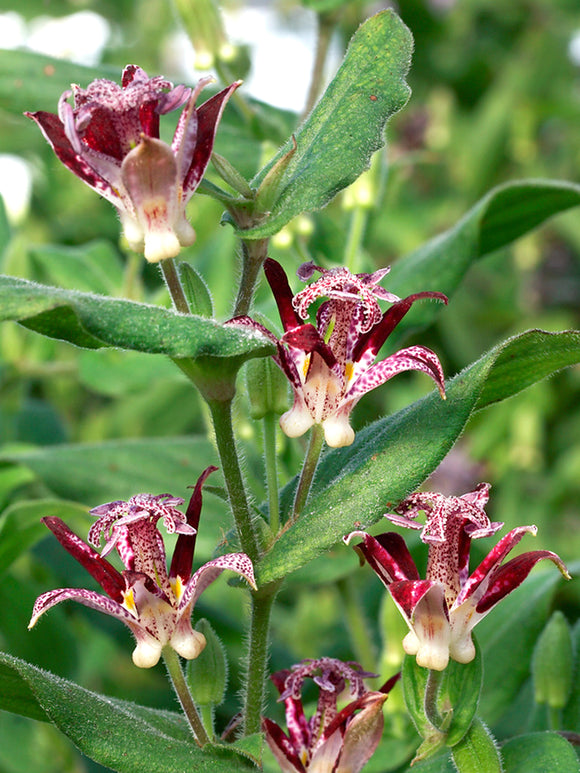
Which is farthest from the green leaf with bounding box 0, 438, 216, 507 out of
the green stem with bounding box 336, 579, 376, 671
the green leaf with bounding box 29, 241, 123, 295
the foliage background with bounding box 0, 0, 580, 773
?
the green leaf with bounding box 29, 241, 123, 295

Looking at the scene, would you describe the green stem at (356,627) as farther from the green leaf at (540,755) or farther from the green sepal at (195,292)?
the green sepal at (195,292)

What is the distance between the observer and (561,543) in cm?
149

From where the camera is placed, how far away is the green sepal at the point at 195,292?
499mm

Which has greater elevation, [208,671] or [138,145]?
[138,145]

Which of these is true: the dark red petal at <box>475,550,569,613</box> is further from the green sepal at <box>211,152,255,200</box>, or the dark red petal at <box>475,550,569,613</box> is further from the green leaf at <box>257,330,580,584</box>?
the green sepal at <box>211,152,255,200</box>

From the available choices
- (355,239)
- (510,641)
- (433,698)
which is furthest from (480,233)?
(433,698)

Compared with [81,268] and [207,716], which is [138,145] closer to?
[207,716]

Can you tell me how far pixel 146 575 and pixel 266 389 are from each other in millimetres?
113

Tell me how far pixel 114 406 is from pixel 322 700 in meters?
0.88

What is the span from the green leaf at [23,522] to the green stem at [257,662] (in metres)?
0.26

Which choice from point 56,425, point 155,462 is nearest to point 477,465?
point 56,425

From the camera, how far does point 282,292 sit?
1.70ft

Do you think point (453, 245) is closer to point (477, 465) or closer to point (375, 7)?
point (477, 465)

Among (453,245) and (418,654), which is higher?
(453,245)
